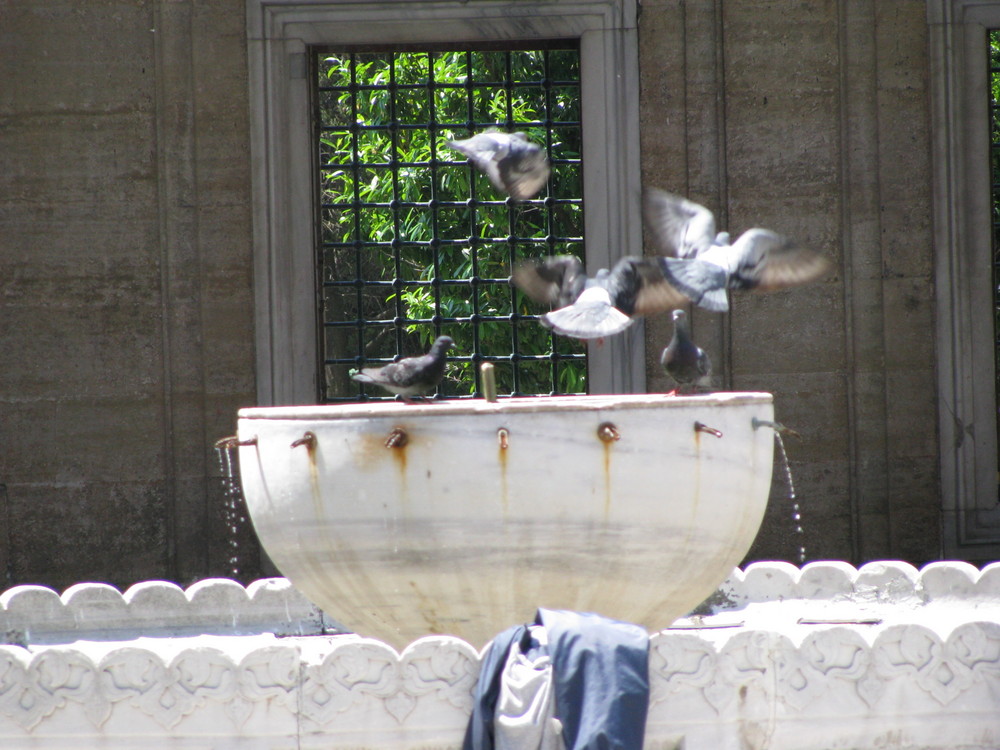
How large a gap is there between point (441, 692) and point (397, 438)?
69 centimetres

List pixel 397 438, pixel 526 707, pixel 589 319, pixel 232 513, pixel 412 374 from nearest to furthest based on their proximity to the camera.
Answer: pixel 526 707 → pixel 397 438 → pixel 412 374 → pixel 589 319 → pixel 232 513

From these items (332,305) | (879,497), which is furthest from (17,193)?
(332,305)

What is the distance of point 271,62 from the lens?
305 inches

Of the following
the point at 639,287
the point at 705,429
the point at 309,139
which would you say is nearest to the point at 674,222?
the point at 639,287

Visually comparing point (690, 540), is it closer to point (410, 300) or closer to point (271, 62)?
point (271, 62)

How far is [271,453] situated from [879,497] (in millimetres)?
4703

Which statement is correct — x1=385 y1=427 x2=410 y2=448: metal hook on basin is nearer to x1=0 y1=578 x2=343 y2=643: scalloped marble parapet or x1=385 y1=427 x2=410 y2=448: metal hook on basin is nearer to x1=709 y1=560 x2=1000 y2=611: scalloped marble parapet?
x1=0 y1=578 x2=343 y2=643: scalloped marble parapet

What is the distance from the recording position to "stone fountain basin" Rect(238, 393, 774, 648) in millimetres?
3746

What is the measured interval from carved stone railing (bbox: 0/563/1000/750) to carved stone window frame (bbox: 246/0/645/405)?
171 inches

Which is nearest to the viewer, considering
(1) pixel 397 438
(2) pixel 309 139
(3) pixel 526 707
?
(3) pixel 526 707

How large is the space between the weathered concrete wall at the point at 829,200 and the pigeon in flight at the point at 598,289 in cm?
263

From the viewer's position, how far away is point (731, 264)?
15.8 ft

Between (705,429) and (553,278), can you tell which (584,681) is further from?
(553,278)

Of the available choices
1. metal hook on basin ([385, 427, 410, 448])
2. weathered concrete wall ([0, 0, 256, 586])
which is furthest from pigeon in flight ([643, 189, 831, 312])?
weathered concrete wall ([0, 0, 256, 586])
